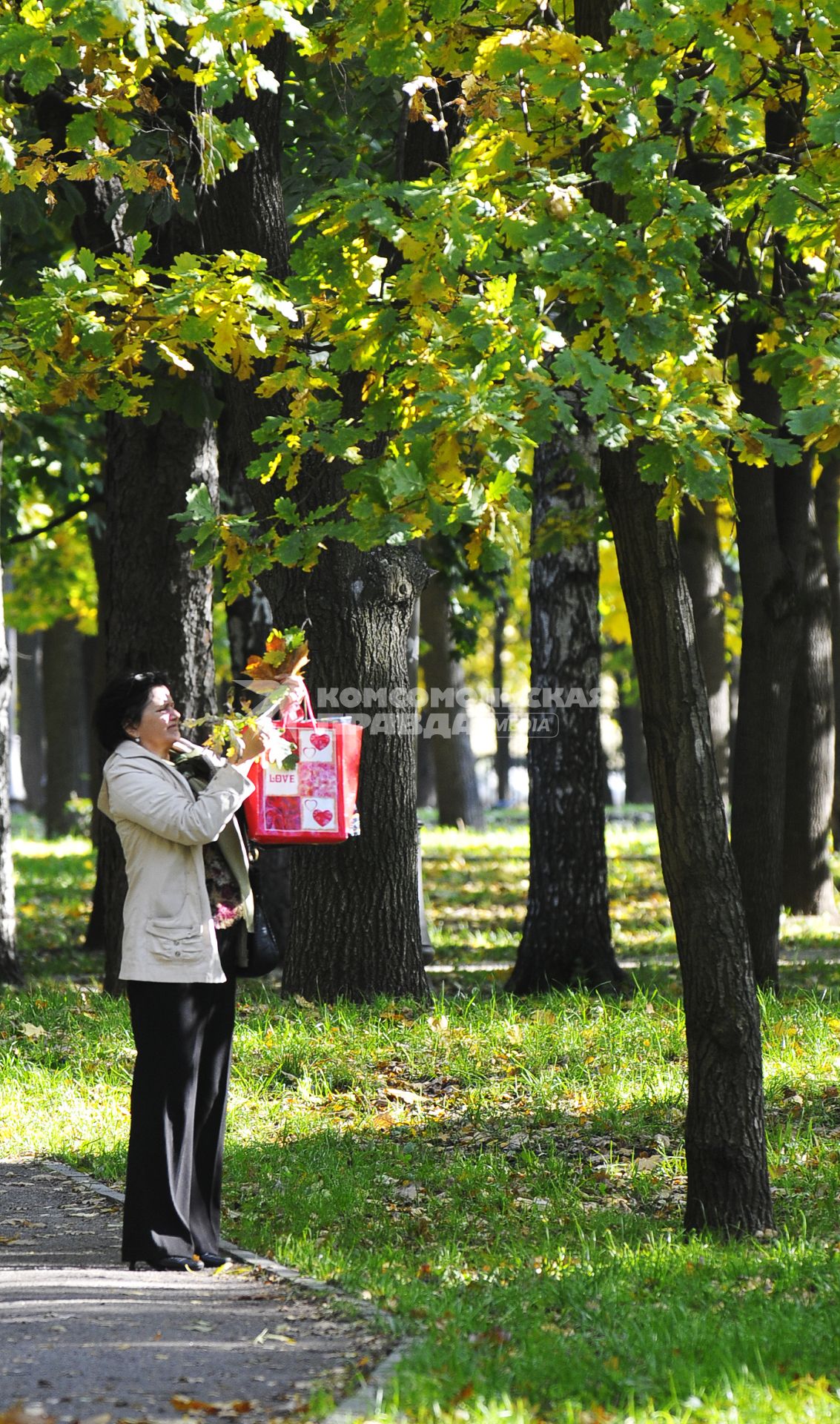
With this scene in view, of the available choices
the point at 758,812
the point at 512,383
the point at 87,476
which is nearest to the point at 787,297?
the point at 758,812

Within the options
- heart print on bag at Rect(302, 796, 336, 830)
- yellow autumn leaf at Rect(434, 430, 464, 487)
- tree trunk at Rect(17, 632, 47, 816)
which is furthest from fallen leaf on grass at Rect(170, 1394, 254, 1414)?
tree trunk at Rect(17, 632, 47, 816)

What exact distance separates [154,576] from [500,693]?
1344 centimetres

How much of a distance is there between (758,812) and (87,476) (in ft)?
28.7

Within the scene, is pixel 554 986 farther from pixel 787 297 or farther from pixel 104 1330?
pixel 104 1330

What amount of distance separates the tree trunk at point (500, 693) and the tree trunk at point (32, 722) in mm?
10534

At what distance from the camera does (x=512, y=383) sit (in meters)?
5.15

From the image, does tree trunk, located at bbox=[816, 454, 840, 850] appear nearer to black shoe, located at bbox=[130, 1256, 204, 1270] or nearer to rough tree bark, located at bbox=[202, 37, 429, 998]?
rough tree bark, located at bbox=[202, 37, 429, 998]

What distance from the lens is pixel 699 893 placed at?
5.87m

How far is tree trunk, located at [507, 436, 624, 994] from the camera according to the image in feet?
35.0

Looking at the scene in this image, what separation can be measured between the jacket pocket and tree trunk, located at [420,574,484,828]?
10.7 m

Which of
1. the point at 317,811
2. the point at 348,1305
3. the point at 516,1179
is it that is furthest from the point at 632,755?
the point at 348,1305

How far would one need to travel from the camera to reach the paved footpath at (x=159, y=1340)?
4.12 m

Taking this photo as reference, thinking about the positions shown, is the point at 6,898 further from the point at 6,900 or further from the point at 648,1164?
the point at 648,1164

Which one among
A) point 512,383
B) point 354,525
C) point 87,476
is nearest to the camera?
point 512,383
